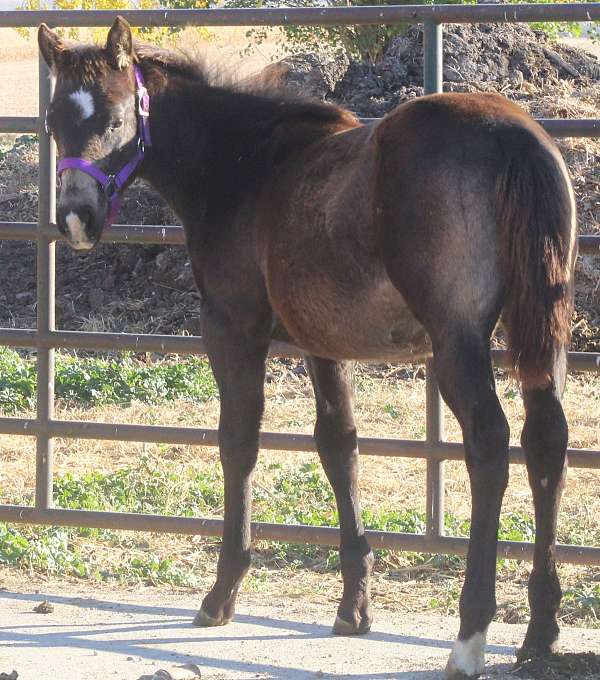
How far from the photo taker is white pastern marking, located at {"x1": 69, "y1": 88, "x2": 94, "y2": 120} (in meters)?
3.58

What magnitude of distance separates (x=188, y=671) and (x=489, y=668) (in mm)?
919

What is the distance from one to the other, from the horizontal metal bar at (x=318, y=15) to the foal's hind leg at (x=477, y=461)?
1.45 m

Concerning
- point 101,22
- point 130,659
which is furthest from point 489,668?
point 101,22

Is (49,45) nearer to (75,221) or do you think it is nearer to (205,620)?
(75,221)

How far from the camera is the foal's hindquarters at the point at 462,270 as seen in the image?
9.74 feet

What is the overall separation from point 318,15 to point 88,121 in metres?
1.02

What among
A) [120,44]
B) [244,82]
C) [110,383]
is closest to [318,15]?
[244,82]

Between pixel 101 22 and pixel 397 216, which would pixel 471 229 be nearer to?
pixel 397 216

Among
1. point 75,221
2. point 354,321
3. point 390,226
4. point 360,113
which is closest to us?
point 390,226

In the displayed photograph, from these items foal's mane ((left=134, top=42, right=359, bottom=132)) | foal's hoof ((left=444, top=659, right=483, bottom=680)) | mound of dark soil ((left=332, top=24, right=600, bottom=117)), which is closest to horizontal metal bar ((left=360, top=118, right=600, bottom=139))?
foal's mane ((left=134, top=42, right=359, bottom=132))

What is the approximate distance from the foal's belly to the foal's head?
0.70 m

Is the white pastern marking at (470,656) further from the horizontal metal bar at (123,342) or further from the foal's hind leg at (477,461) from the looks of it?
the horizontal metal bar at (123,342)

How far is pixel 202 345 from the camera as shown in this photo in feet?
13.7

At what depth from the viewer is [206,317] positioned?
370 cm
